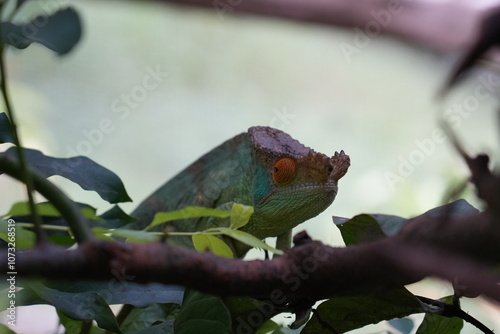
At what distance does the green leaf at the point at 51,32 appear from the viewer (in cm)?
80

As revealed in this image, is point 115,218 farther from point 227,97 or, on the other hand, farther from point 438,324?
point 227,97

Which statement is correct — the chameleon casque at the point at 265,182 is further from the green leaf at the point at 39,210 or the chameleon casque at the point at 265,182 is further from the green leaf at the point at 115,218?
the green leaf at the point at 39,210

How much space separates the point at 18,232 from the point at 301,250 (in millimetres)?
367

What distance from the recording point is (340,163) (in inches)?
43.6

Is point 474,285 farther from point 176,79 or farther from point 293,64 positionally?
point 293,64

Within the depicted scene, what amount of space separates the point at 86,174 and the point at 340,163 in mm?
418

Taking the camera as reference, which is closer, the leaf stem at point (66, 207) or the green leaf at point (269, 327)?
the leaf stem at point (66, 207)

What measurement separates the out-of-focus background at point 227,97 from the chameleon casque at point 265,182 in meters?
2.28

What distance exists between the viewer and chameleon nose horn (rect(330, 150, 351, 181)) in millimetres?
1086

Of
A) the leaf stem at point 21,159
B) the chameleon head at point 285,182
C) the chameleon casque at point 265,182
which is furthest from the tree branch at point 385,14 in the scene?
the leaf stem at point 21,159

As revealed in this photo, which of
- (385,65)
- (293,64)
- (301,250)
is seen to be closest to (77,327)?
(301,250)

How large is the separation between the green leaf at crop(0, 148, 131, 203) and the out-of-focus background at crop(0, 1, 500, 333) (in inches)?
116

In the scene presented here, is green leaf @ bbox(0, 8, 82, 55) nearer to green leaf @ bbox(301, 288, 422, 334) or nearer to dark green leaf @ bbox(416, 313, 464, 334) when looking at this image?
green leaf @ bbox(301, 288, 422, 334)

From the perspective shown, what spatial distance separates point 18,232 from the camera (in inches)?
28.9
